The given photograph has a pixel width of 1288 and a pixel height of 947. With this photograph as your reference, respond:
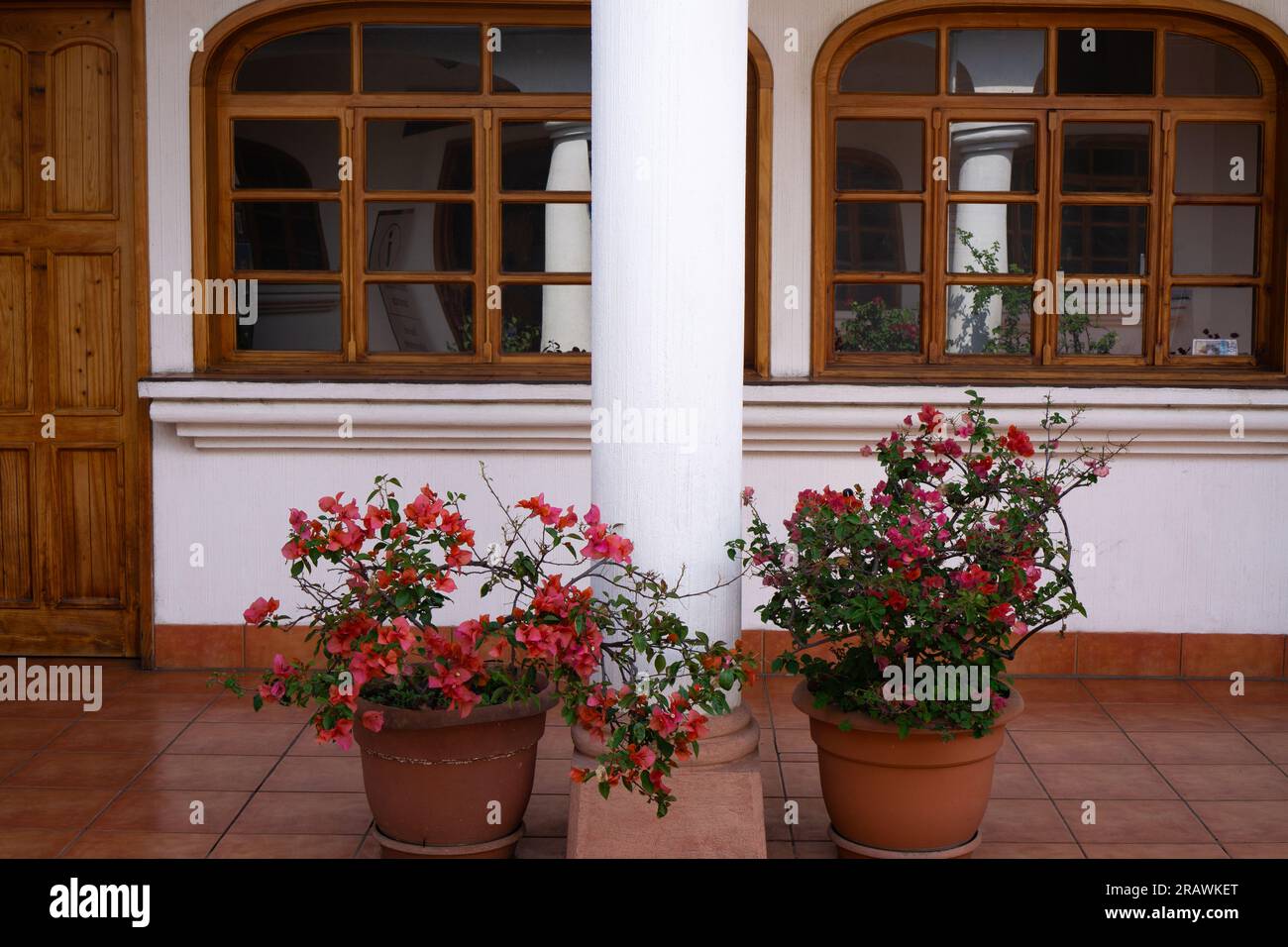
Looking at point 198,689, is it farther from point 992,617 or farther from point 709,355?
point 992,617

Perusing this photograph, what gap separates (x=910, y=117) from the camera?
20.0ft

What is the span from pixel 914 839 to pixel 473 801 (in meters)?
1.22

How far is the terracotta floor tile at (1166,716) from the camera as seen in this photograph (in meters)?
5.55

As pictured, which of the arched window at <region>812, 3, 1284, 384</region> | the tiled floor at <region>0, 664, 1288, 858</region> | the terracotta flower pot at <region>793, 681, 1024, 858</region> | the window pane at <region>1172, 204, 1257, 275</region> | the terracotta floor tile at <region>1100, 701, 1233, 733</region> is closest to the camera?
the terracotta flower pot at <region>793, 681, 1024, 858</region>

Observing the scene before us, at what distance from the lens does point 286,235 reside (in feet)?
20.3

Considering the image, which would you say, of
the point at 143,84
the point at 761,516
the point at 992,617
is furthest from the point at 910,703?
the point at 143,84

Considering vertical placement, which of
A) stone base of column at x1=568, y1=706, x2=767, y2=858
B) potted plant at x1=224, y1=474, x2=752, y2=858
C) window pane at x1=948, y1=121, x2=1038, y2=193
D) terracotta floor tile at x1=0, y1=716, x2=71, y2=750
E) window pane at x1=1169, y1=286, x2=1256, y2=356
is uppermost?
window pane at x1=948, y1=121, x2=1038, y2=193

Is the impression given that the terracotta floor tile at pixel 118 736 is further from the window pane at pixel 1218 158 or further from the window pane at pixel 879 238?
the window pane at pixel 1218 158

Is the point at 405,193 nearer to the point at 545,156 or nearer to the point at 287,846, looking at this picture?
the point at 545,156

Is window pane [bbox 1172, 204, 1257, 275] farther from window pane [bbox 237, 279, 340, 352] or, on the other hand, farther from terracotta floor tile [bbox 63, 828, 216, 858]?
terracotta floor tile [bbox 63, 828, 216, 858]

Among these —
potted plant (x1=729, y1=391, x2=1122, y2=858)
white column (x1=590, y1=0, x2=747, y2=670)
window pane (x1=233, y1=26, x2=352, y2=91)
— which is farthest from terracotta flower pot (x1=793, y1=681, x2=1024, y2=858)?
window pane (x1=233, y1=26, x2=352, y2=91)

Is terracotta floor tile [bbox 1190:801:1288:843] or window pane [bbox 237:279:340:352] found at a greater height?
window pane [bbox 237:279:340:352]

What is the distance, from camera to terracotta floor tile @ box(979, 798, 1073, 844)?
446 centimetres

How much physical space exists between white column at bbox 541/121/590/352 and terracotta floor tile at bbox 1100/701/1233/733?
262 cm
